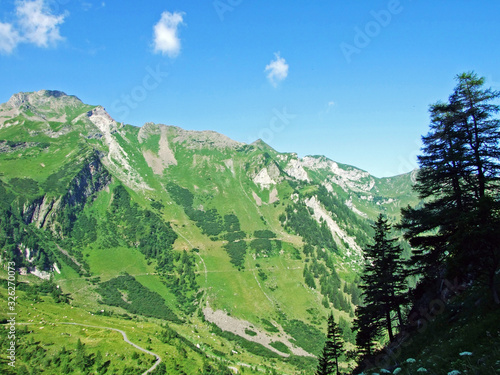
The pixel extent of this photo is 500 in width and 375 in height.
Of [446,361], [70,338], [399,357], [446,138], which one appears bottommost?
[70,338]

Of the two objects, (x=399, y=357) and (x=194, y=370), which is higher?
(x=399, y=357)

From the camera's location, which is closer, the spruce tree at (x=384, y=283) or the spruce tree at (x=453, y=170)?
the spruce tree at (x=453, y=170)

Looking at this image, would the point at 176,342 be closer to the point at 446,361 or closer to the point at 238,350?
the point at 238,350

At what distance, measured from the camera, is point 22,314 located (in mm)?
97188

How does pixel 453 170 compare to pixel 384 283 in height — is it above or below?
above

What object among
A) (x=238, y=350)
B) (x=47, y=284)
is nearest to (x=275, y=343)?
(x=238, y=350)

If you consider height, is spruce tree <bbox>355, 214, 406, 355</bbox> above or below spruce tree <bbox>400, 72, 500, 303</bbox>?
below

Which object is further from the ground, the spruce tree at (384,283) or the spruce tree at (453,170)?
the spruce tree at (453,170)

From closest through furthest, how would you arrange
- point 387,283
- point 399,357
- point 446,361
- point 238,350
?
point 446,361 < point 399,357 < point 387,283 < point 238,350

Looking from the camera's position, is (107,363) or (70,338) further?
(70,338)

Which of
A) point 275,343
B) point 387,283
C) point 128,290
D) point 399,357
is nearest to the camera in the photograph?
point 399,357

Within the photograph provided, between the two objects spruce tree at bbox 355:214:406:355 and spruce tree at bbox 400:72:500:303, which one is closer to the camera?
spruce tree at bbox 400:72:500:303

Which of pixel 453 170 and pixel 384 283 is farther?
pixel 384 283

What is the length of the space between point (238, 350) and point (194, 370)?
7139 centimetres
